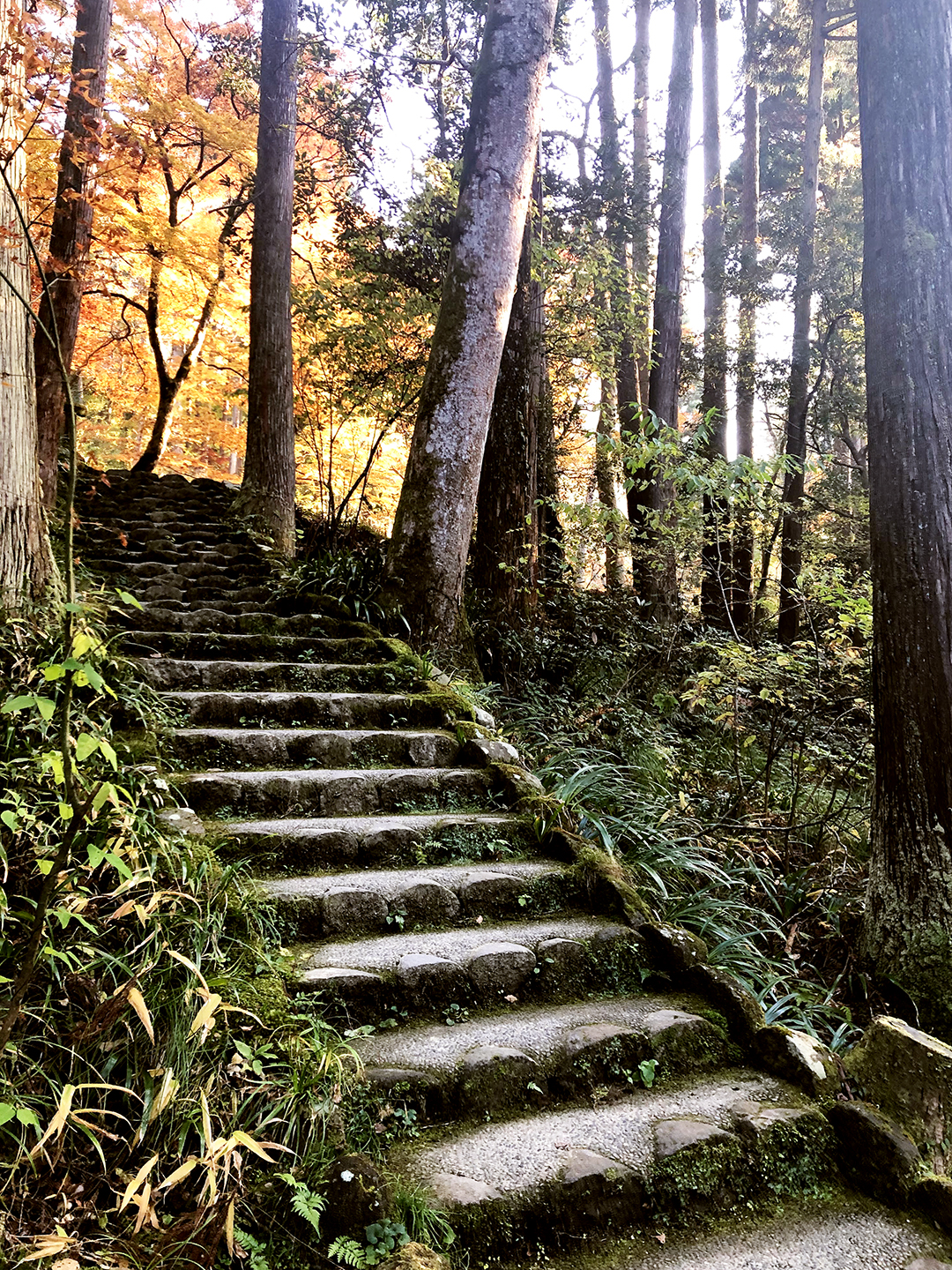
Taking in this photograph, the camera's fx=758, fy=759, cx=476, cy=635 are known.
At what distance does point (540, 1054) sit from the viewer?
245 centimetres

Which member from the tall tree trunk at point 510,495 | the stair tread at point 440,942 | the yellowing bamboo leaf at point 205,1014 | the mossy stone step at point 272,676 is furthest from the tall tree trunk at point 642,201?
the yellowing bamboo leaf at point 205,1014

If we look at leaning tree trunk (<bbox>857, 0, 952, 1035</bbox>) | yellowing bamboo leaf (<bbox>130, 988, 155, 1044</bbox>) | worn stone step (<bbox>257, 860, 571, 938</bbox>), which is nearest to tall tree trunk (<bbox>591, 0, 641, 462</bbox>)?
leaning tree trunk (<bbox>857, 0, 952, 1035</bbox>)

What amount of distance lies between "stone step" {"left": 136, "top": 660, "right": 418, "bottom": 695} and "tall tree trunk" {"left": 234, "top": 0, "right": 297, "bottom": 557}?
4358 mm

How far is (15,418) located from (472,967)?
121 inches

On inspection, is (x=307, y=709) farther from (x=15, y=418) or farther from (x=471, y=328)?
(x=471, y=328)

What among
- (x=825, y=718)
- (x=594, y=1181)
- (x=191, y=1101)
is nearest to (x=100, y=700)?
(x=191, y=1101)

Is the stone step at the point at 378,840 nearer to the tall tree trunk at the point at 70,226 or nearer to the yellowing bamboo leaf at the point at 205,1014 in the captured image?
the yellowing bamboo leaf at the point at 205,1014

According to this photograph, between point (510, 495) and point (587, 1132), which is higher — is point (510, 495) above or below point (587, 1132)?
above

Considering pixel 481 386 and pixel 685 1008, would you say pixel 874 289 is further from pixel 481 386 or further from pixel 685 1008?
pixel 685 1008

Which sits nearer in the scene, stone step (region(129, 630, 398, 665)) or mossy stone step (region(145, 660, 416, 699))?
mossy stone step (region(145, 660, 416, 699))

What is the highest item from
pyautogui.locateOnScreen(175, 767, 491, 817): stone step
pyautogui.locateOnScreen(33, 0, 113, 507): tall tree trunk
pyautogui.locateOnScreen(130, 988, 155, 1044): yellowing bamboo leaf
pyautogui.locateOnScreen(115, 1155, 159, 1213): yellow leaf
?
pyautogui.locateOnScreen(33, 0, 113, 507): tall tree trunk

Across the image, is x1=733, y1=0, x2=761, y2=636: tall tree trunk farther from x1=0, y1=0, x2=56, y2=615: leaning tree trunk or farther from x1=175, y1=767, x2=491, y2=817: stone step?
x1=0, y1=0, x2=56, y2=615: leaning tree trunk

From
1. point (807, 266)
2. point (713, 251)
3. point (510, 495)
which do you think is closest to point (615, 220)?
point (713, 251)

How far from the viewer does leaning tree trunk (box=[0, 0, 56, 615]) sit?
3.30m
